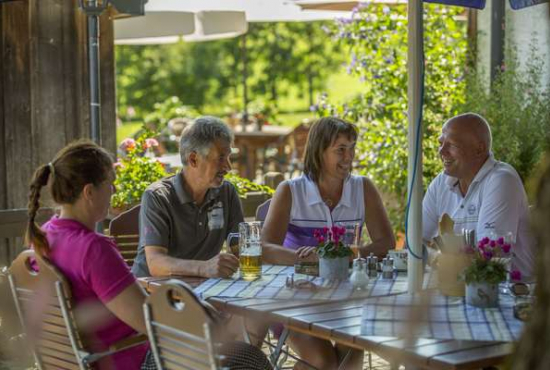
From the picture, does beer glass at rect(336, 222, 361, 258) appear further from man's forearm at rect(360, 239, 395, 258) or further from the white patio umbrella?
the white patio umbrella

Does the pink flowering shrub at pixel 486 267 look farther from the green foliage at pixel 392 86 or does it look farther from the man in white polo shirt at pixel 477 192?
the green foliage at pixel 392 86

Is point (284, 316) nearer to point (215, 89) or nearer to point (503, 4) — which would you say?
point (503, 4)

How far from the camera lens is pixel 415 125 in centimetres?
303

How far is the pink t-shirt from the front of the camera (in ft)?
9.14

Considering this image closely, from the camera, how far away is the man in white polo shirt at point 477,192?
3.94m

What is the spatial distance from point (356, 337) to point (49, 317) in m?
0.99

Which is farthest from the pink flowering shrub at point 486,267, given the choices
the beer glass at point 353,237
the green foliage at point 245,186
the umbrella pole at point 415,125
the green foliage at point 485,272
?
the green foliage at point 245,186

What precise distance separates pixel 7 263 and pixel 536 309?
489 cm

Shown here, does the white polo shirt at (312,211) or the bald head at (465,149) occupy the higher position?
the bald head at (465,149)

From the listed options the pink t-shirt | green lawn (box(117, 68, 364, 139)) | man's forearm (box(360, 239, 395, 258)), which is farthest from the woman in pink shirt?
green lawn (box(117, 68, 364, 139))

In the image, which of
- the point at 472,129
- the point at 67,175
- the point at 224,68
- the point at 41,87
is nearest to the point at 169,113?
the point at 41,87

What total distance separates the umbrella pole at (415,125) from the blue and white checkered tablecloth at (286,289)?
24 centimetres

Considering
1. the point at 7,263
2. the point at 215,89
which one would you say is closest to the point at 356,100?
the point at 7,263

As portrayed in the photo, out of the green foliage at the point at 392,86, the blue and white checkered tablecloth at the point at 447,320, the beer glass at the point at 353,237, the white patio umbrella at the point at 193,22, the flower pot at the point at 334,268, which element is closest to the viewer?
the blue and white checkered tablecloth at the point at 447,320
